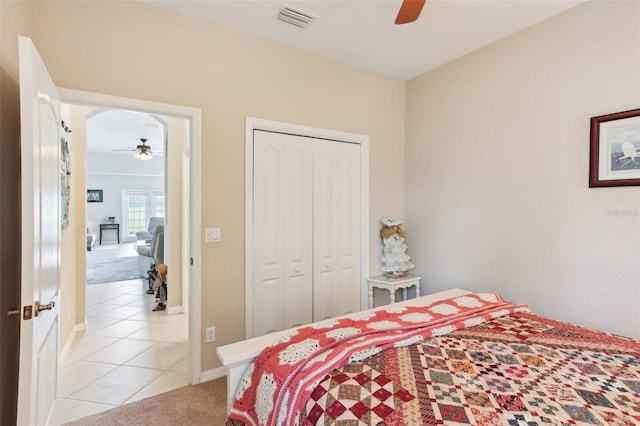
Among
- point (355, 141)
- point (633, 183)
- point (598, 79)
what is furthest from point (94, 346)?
point (598, 79)

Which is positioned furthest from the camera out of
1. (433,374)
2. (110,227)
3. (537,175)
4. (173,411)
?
(110,227)

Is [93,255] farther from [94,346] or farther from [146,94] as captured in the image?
[146,94]

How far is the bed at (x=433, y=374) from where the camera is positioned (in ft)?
3.41

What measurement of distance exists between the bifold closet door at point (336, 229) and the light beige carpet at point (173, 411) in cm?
113

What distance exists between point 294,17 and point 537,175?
2225mm

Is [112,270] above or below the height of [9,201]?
below

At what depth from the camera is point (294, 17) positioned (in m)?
2.37

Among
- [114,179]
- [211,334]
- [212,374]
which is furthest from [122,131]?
[212,374]

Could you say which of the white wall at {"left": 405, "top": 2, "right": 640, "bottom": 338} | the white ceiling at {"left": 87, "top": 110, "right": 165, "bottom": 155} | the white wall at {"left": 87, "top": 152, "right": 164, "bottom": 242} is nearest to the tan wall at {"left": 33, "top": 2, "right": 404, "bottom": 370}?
the white wall at {"left": 405, "top": 2, "right": 640, "bottom": 338}

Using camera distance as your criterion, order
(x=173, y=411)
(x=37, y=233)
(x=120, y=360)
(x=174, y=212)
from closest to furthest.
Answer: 1. (x=37, y=233)
2. (x=173, y=411)
3. (x=120, y=360)
4. (x=174, y=212)

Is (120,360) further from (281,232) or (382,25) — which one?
(382,25)

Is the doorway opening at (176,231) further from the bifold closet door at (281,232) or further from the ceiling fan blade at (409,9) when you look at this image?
the ceiling fan blade at (409,9)

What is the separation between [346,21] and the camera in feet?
8.00

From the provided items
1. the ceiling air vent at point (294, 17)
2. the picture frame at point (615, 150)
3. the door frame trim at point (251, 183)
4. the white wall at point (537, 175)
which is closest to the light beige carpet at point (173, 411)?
the door frame trim at point (251, 183)
